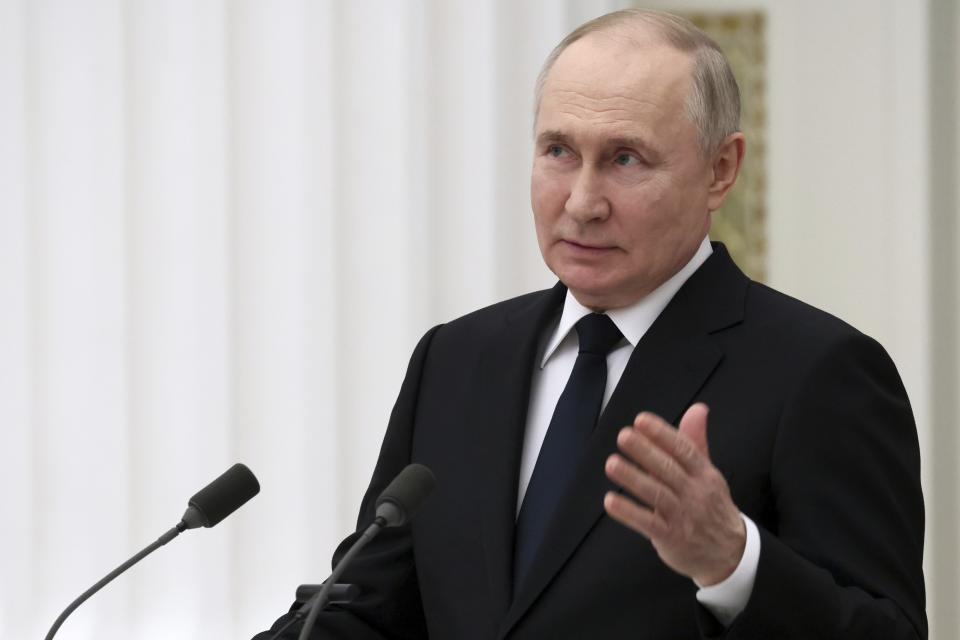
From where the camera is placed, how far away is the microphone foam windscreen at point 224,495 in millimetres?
1561

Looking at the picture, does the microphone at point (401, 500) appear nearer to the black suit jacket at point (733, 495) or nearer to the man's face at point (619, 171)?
the black suit jacket at point (733, 495)

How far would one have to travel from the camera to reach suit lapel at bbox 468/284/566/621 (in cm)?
177

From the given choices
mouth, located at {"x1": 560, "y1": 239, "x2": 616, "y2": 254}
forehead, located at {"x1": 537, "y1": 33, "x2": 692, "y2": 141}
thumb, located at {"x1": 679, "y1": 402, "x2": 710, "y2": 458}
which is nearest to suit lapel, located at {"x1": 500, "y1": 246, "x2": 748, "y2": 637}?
mouth, located at {"x1": 560, "y1": 239, "x2": 616, "y2": 254}

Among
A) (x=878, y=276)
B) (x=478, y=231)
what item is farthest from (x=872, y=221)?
(x=478, y=231)

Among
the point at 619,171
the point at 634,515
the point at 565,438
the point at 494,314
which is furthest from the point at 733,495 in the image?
Answer: the point at 494,314

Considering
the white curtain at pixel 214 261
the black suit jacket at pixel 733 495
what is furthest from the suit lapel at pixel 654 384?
the white curtain at pixel 214 261

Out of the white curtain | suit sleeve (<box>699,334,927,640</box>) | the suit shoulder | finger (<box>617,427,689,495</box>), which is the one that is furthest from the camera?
the white curtain

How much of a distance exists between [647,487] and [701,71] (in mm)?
780

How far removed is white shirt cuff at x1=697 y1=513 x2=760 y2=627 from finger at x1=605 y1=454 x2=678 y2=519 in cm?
15

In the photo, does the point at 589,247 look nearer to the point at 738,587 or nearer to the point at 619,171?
the point at 619,171

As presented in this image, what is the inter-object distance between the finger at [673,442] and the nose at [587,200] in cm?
54

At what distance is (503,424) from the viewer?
187 cm

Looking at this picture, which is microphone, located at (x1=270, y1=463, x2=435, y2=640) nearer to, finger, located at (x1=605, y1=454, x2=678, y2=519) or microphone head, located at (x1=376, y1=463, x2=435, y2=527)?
microphone head, located at (x1=376, y1=463, x2=435, y2=527)

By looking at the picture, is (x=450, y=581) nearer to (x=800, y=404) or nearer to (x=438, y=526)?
(x=438, y=526)
